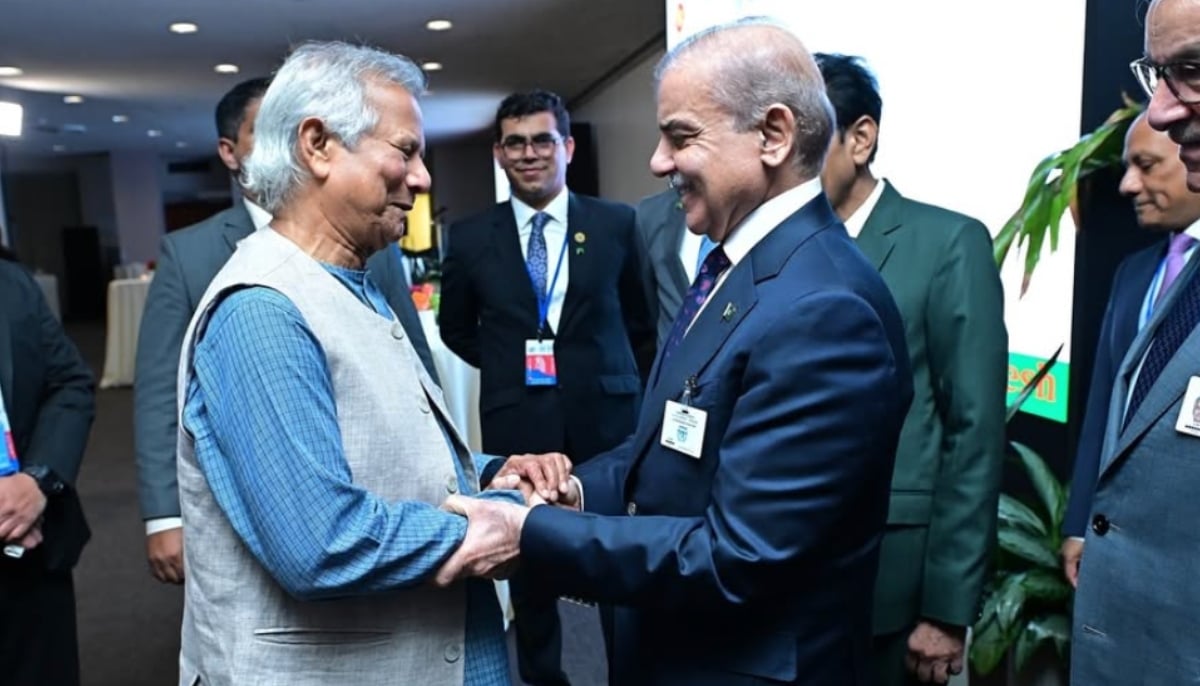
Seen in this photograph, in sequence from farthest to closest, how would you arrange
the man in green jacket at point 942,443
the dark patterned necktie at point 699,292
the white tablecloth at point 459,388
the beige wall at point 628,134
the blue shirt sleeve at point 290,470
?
the beige wall at point 628,134, the white tablecloth at point 459,388, the man in green jacket at point 942,443, the dark patterned necktie at point 699,292, the blue shirt sleeve at point 290,470

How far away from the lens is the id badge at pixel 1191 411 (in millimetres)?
1081

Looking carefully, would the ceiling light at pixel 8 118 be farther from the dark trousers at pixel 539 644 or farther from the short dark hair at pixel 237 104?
the dark trousers at pixel 539 644

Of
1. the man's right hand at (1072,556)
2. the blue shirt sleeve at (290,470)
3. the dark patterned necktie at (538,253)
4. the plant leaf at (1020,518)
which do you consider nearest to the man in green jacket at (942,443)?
the man's right hand at (1072,556)

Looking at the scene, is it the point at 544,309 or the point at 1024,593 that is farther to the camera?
the point at 544,309

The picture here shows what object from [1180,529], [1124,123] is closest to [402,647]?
[1180,529]

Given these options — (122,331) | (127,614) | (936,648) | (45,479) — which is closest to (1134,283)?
(936,648)

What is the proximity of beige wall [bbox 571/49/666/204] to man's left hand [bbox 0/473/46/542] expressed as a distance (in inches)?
231

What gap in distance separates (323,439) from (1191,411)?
3.41ft

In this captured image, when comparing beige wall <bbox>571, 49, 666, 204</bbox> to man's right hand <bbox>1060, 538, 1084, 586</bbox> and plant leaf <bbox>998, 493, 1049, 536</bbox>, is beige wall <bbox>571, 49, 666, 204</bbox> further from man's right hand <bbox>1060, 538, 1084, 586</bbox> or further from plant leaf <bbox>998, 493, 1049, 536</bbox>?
man's right hand <bbox>1060, 538, 1084, 586</bbox>

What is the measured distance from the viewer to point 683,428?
1113 mm

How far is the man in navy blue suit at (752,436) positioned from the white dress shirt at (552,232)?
68.0 inches

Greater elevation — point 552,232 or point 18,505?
point 552,232

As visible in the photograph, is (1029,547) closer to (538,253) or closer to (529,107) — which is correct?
(538,253)

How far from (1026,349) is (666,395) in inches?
86.7
